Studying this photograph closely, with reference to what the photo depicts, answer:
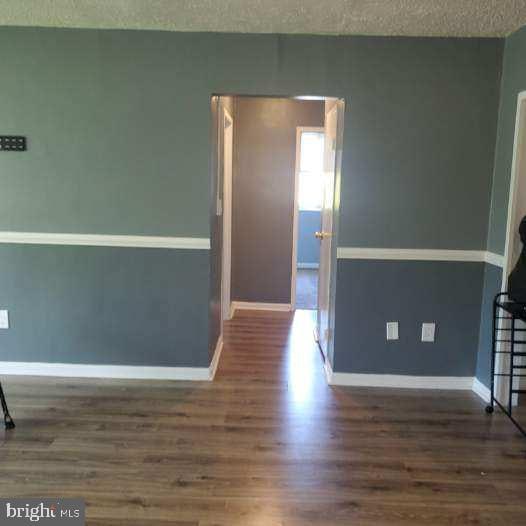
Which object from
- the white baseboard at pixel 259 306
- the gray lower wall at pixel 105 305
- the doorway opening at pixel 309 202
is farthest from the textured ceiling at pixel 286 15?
the doorway opening at pixel 309 202

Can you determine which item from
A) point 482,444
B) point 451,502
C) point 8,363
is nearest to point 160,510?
point 451,502

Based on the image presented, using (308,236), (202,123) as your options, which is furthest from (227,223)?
(308,236)

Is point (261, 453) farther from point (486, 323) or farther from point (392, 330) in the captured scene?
point (486, 323)

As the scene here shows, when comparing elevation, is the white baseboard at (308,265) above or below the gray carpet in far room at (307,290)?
above

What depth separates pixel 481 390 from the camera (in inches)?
124

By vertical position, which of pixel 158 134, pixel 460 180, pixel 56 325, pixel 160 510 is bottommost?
pixel 160 510

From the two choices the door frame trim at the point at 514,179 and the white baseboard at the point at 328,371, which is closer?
the door frame trim at the point at 514,179

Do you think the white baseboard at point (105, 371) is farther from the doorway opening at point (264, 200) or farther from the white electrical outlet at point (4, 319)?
the doorway opening at point (264, 200)

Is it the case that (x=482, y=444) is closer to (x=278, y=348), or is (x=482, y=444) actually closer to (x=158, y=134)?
(x=278, y=348)

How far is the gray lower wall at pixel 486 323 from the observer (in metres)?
3.06

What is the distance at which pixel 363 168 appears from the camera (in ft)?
10.2

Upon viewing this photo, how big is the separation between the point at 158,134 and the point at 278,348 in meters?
1.98

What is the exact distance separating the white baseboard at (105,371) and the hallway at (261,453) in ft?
0.28

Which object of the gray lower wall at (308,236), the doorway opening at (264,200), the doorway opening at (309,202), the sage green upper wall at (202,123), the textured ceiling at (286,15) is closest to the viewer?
the textured ceiling at (286,15)
